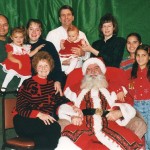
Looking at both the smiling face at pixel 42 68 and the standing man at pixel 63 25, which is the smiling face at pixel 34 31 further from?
the smiling face at pixel 42 68

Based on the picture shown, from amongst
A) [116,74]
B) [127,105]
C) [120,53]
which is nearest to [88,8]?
[120,53]

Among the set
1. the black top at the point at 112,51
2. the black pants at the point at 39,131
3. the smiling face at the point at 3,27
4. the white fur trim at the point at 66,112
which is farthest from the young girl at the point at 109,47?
the black pants at the point at 39,131

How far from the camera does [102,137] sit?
11.6 feet

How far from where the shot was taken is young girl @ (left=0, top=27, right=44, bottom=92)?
162 inches

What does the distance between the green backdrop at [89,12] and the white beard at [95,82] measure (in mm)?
1405

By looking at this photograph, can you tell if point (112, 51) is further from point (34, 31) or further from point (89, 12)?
point (89, 12)

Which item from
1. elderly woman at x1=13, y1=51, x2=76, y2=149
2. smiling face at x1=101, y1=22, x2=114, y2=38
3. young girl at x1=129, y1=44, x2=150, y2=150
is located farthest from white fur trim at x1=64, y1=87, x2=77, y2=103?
smiling face at x1=101, y1=22, x2=114, y2=38

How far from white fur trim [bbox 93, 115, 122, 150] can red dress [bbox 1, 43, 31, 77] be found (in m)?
1.04

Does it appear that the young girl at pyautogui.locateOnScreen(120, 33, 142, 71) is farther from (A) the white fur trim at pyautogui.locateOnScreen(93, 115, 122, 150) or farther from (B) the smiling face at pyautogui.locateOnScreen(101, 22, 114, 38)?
(A) the white fur trim at pyautogui.locateOnScreen(93, 115, 122, 150)

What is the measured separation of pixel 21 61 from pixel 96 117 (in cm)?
112

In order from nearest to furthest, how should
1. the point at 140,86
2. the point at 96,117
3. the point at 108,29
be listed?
the point at 96,117, the point at 140,86, the point at 108,29

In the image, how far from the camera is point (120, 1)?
5.14 metres

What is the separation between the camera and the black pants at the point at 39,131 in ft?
11.0

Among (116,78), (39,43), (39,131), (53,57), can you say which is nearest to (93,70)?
(116,78)
